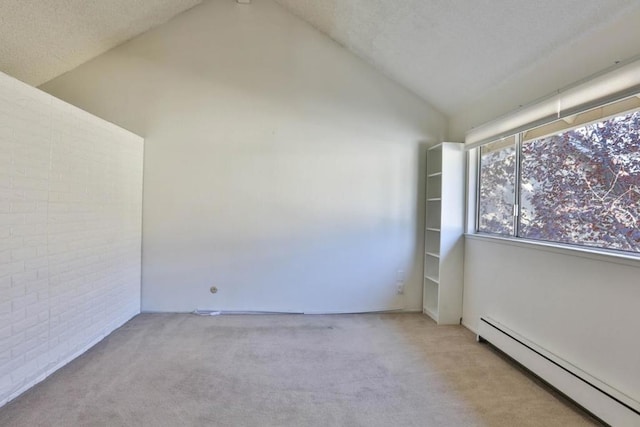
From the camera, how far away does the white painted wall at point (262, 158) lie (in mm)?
3555

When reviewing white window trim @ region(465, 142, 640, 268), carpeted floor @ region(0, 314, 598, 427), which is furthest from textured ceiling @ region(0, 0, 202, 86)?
white window trim @ region(465, 142, 640, 268)

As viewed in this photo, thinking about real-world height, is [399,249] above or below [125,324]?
above

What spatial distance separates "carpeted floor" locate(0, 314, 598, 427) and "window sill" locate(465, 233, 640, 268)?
91 cm

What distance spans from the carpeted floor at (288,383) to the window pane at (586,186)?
1059 millimetres

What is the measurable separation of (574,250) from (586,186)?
0.43 metres

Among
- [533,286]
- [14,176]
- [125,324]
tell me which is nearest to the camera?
[14,176]

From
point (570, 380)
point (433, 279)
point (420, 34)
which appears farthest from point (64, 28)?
point (570, 380)

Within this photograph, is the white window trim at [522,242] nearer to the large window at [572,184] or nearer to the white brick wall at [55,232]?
the large window at [572,184]

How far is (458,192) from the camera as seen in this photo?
3.38 metres

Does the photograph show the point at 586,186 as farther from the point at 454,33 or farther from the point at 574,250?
the point at 454,33

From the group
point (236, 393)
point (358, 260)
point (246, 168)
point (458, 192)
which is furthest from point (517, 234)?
point (246, 168)

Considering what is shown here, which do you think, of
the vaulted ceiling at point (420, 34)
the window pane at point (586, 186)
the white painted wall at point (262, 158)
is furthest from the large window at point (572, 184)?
the white painted wall at point (262, 158)

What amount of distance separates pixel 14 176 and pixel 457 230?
358 cm

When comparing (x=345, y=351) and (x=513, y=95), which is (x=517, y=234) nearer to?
(x=513, y=95)
